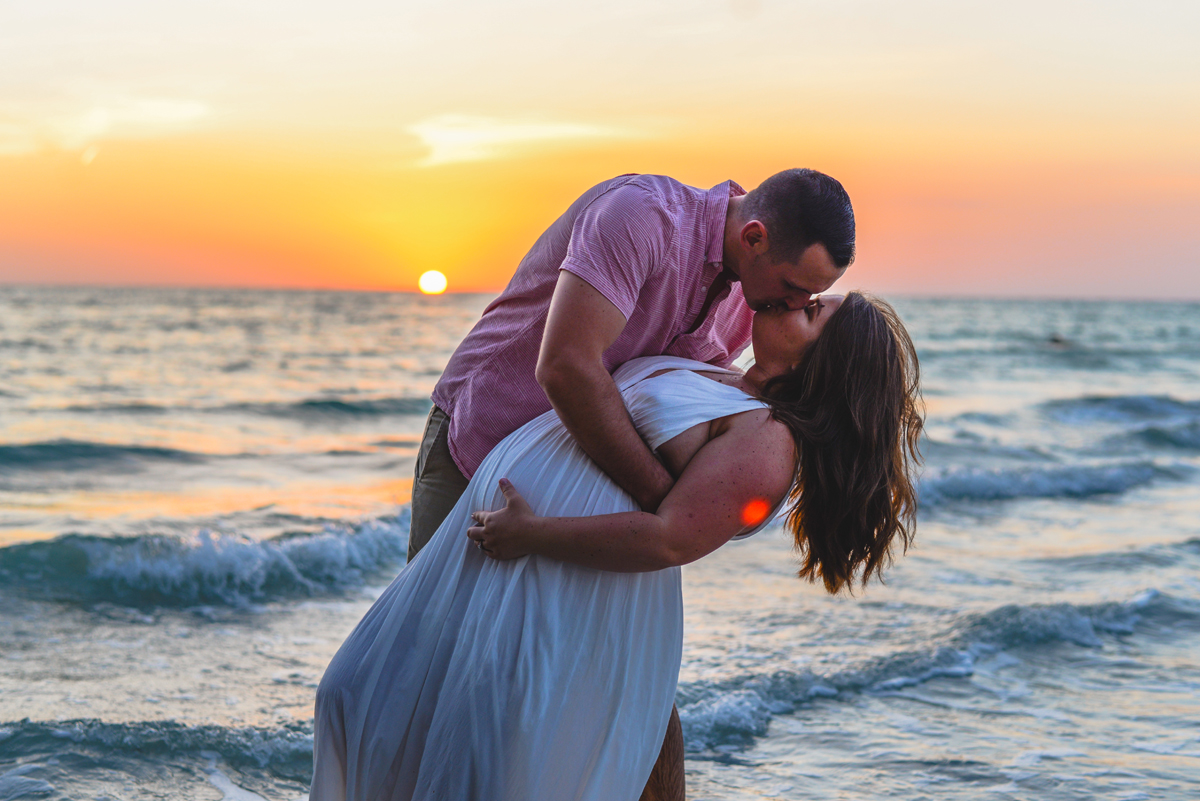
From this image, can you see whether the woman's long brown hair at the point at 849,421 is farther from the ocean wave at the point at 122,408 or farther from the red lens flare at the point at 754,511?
the ocean wave at the point at 122,408

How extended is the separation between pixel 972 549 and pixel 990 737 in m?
3.71

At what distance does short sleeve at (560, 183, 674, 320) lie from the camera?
204 centimetres

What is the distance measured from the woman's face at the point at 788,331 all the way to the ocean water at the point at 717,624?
2.16 m

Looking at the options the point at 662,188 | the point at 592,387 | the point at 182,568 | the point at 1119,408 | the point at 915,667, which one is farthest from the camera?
the point at 1119,408

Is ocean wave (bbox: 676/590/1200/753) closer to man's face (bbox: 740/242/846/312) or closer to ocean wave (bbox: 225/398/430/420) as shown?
man's face (bbox: 740/242/846/312)

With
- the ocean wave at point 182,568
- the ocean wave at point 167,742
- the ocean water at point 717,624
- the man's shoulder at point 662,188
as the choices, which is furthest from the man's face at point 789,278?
the ocean wave at point 182,568

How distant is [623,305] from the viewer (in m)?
2.07

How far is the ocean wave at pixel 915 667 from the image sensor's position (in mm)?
4383

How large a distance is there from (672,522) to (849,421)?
505 millimetres

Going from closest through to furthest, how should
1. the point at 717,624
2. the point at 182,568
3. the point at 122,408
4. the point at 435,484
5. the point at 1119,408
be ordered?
the point at 435,484
the point at 717,624
the point at 182,568
the point at 122,408
the point at 1119,408

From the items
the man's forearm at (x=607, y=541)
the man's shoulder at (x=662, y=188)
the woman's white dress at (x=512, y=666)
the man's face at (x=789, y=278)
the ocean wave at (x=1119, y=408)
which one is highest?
the man's shoulder at (x=662, y=188)

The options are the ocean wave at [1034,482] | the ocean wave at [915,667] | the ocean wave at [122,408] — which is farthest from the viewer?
the ocean wave at [122,408]

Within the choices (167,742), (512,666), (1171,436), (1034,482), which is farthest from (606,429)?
(1171,436)

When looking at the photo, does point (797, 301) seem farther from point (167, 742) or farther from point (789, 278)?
point (167, 742)
